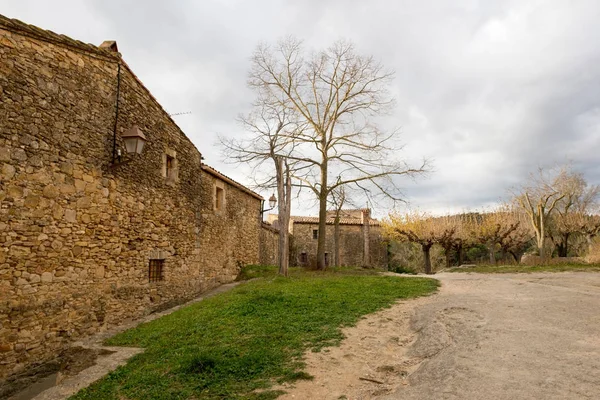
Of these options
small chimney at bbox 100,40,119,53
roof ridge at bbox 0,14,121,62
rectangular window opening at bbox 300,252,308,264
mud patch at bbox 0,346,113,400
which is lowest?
mud patch at bbox 0,346,113,400

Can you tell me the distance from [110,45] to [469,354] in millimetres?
9591

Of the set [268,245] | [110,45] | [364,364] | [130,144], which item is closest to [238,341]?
[364,364]

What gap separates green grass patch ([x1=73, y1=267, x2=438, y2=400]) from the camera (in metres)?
4.68

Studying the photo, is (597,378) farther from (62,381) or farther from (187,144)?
(187,144)

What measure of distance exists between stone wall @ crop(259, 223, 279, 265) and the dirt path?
1275 cm

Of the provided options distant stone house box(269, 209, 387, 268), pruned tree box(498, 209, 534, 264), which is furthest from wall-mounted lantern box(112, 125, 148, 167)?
distant stone house box(269, 209, 387, 268)

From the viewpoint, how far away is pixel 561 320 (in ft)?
20.2

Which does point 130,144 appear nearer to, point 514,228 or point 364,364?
point 364,364

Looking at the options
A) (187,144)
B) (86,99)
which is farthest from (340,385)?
(187,144)

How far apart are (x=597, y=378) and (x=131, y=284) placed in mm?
9185

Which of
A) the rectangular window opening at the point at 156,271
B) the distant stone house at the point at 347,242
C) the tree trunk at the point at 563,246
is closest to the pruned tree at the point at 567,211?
the tree trunk at the point at 563,246

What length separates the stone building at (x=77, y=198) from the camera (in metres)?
6.50

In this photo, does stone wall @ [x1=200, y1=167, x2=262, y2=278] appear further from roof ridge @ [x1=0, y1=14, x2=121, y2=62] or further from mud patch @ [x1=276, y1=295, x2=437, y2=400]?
mud patch @ [x1=276, y1=295, x2=437, y2=400]

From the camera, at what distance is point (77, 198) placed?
7.70 m
